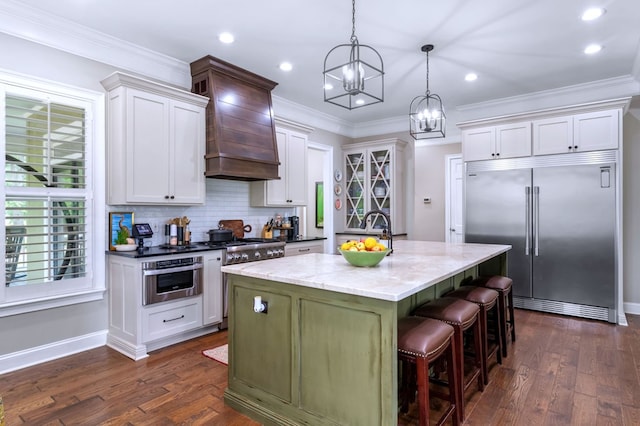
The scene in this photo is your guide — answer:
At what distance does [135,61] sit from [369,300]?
339cm

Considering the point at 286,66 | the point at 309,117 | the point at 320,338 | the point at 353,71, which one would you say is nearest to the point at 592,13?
the point at 353,71

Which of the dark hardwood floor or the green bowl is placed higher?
the green bowl

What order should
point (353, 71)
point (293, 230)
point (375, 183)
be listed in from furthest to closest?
point (375, 183) < point (293, 230) < point (353, 71)

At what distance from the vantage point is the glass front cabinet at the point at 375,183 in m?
5.96

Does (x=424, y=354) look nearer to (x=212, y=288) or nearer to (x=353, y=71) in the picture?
(x=353, y=71)

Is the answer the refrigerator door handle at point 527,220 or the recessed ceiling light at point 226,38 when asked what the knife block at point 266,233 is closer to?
the recessed ceiling light at point 226,38

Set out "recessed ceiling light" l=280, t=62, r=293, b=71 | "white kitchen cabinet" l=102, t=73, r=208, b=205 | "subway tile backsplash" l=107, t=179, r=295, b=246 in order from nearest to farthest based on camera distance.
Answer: "white kitchen cabinet" l=102, t=73, r=208, b=205 < "subway tile backsplash" l=107, t=179, r=295, b=246 < "recessed ceiling light" l=280, t=62, r=293, b=71

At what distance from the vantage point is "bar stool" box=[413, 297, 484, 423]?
2244mm

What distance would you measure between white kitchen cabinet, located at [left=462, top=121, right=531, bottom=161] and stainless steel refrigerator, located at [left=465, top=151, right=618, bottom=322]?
95 millimetres

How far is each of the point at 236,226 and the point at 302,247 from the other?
92 cm

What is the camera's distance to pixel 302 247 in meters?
4.96

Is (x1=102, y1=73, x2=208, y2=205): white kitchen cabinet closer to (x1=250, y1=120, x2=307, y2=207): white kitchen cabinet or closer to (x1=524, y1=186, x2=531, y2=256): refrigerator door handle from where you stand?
(x1=250, y1=120, x2=307, y2=207): white kitchen cabinet

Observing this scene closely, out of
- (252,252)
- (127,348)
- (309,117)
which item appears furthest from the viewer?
(309,117)

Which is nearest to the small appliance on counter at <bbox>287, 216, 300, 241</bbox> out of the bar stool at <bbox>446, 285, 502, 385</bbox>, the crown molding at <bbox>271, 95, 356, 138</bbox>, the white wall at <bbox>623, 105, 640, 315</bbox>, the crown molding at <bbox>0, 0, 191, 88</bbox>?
the crown molding at <bbox>271, 95, 356, 138</bbox>
